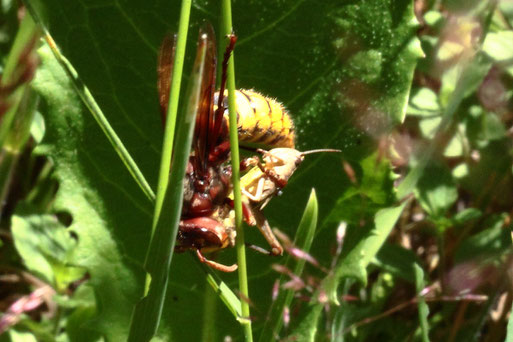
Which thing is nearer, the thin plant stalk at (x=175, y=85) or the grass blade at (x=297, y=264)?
the thin plant stalk at (x=175, y=85)

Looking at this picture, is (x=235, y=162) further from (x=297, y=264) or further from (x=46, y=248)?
(x=46, y=248)

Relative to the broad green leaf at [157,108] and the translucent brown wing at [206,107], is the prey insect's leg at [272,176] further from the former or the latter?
the broad green leaf at [157,108]

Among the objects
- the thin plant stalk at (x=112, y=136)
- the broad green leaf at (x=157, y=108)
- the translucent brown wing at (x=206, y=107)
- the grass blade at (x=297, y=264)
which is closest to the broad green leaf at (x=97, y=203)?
the broad green leaf at (x=157, y=108)

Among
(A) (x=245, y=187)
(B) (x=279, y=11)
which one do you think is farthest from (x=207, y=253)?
(B) (x=279, y=11)

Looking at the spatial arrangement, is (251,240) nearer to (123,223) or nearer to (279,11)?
(123,223)

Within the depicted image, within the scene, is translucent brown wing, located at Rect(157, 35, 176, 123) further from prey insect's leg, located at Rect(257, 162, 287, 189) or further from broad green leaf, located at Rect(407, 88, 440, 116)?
broad green leaf, located at Rect(407, 88, 440, 116)

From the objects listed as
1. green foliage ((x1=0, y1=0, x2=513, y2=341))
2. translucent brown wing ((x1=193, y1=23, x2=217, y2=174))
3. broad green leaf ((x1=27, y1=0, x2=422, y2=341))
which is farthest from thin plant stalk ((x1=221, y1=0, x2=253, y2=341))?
broad green leaf ((x1=27, y1=0, x2=422, y2=341))
